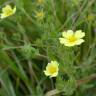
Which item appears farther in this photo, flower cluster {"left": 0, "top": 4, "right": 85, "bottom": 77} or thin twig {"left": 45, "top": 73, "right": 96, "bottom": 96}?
thin twig {"left": 45, "top": 73, "right": 96, "bottom": 96}

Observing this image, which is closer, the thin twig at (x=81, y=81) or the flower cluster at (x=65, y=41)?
the flower cluster at (x=65, y=41)

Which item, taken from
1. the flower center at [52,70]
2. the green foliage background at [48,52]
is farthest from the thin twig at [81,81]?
the flower center at [52,70]

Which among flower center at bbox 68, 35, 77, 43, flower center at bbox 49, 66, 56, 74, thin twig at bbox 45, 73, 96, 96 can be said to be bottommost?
thin twig at bbox 45, 73, 96, 96

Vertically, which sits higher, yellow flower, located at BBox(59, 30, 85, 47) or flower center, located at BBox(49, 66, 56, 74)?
yellow flower, located at BBox(59, 30, 85, 47)

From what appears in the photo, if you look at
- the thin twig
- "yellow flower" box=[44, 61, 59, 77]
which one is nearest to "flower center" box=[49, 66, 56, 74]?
"yellow flower" box=[44, 61, 59, 77]

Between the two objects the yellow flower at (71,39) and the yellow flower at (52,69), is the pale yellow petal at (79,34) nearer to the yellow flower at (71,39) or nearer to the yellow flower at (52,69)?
the yellow flower at (71,39)

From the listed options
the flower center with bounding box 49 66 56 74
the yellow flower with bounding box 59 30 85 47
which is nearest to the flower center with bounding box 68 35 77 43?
the yellow flower with bounding box 59 30 85 47

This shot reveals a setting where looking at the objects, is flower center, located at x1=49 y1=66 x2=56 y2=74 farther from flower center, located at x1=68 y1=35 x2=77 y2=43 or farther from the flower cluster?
flower center, located at x1=68 y1=35 x2=77 y2=43
